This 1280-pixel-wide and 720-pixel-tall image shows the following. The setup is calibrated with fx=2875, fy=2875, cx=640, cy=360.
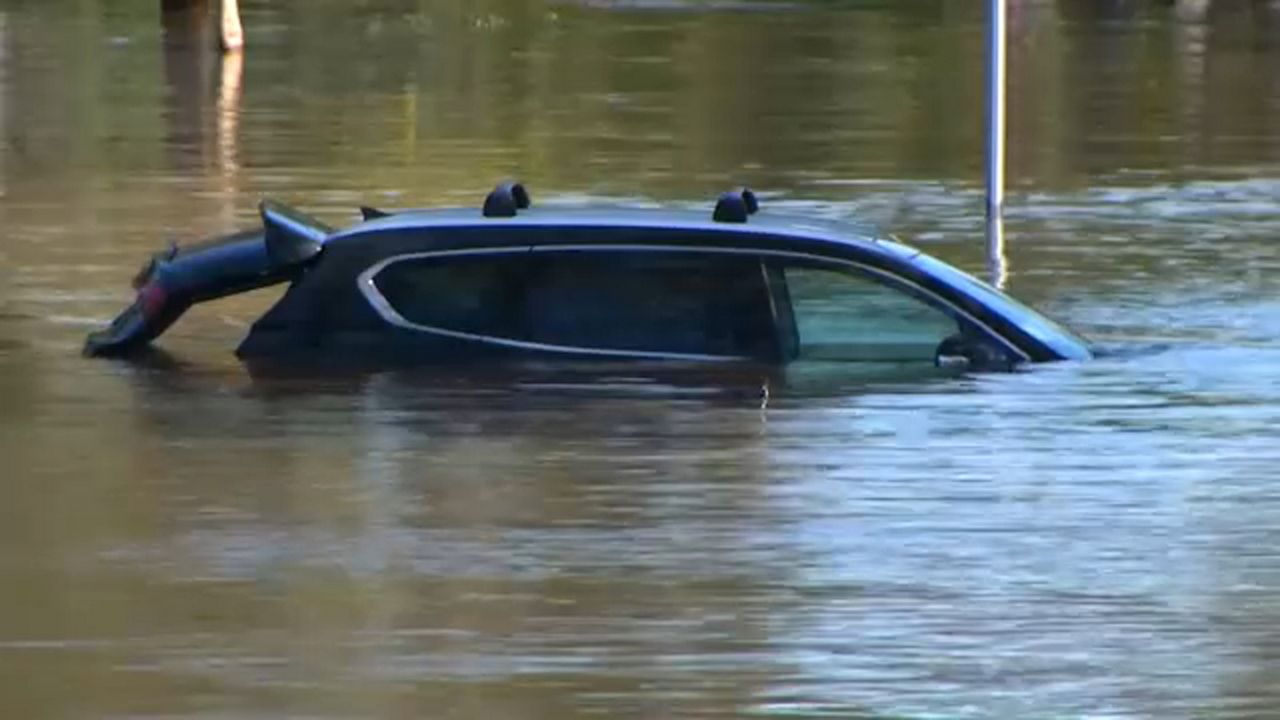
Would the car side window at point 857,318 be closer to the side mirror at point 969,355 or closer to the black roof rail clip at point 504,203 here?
the side mirror at point 969,355

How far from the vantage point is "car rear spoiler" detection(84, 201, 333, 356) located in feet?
36.1

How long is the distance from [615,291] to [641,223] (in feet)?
0.92

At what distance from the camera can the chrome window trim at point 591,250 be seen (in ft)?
35.2

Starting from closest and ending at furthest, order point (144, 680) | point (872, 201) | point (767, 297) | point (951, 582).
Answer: point (144, 680), point (951, 582), point (767, 297), point (872, 201)

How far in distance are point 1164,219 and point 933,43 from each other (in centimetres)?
2207

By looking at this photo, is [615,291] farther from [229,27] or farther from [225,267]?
[229,27]

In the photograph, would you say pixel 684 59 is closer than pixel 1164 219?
No

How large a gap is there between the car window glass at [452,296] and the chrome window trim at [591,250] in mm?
19

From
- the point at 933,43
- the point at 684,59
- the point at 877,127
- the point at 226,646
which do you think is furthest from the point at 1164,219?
the point at 933,43

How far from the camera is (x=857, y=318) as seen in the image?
11.0m

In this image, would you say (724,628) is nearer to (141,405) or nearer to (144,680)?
(144,680)

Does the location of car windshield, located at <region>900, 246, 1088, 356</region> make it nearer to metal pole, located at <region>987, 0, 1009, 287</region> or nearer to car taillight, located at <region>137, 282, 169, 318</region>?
car taillight, located at <region>137, 282, 169, 318</region>

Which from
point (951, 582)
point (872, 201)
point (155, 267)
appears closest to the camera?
point (951, 582)

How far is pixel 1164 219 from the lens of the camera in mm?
19078
